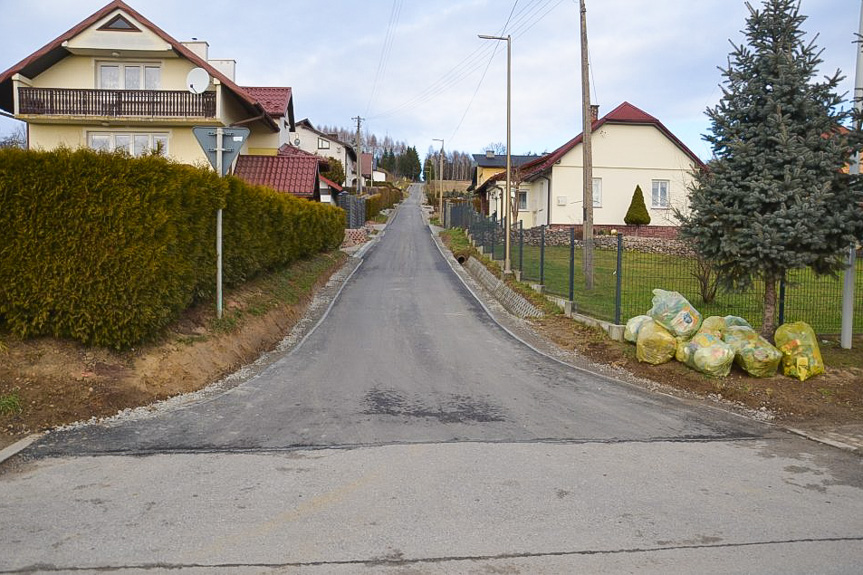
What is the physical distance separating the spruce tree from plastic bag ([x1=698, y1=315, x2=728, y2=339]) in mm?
821

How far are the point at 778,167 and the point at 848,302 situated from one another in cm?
262

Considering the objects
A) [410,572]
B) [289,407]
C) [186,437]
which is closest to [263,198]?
[289,407]

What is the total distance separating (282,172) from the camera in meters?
30.2

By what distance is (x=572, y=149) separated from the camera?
35.2 meters

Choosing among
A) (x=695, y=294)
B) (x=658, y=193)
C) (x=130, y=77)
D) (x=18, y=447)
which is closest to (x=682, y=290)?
(x=695, y=294)

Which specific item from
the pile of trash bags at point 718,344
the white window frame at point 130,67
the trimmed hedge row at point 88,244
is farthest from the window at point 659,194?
the trimmed hedge row at point 88,244

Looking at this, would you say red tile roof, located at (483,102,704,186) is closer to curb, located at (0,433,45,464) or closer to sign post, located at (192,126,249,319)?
sign post, located at (192,126,249,319)

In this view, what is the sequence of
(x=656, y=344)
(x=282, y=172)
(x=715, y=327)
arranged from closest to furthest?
1. (x=715, y=327)
2. (x=656, y=344)
3. (x=282, y=172)

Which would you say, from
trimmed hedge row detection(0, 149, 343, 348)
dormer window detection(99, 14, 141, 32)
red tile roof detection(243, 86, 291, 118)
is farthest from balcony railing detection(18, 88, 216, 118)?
trimmed hedge row detection(0, 149, 343, 348)

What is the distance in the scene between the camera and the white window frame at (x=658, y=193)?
36.0m

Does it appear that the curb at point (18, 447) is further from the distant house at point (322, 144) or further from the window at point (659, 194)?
the distant house at point (322, 144)

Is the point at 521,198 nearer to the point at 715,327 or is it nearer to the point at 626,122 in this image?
the point at 626,122

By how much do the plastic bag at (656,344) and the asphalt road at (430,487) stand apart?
1062mm

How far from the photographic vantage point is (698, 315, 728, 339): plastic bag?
1002 cm
